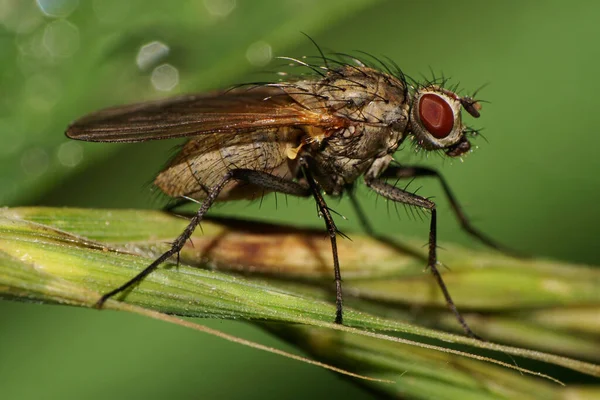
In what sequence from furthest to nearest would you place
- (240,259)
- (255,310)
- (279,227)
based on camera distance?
(279,227) → (240,259) → (255,310)

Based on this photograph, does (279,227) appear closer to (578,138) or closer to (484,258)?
(484,258)

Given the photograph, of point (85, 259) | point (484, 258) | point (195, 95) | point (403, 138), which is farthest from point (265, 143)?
point (85, 259)

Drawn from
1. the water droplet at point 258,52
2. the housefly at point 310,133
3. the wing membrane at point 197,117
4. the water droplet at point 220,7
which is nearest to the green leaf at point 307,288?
the housefly at point 310,133

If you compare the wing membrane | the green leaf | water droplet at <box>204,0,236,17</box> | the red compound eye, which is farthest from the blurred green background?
the green leaf

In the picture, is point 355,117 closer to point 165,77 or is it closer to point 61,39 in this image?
point 165,77

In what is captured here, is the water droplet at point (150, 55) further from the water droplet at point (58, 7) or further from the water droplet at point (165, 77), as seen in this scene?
the water droplet at point (58, 7)

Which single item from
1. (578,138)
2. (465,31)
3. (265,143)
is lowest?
(265,143)

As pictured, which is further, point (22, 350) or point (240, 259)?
point (22, 350)
